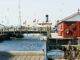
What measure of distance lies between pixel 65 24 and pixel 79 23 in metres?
2.42

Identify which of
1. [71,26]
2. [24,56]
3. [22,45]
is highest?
[71,26]

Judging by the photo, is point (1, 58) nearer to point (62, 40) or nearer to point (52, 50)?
point (52, 50)

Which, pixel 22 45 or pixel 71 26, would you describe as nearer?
pixel 71 26

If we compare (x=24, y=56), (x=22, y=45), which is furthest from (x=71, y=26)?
(x=22, y=45)

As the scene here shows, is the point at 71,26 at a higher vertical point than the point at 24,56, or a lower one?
higher

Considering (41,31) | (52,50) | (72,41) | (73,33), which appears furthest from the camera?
(41,31)

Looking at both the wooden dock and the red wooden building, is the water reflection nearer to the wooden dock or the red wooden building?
the red wooden building

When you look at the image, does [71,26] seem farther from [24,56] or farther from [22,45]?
[22,45]

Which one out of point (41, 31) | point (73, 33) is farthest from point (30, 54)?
point (41, 31)

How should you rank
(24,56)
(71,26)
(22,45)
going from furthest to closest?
(22,45), (71,26), (24,56)

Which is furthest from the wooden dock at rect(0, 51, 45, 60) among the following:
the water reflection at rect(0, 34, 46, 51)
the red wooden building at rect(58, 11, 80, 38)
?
the water reflection at rect(0, 34, 46, 51)

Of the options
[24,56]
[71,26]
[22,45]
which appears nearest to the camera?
[24,56]

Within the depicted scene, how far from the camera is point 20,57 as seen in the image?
17.5 metres

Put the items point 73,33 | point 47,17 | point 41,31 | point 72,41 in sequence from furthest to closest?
1. point 47,17
2. point 41,31
3. point 73,33
4. point 72,41
